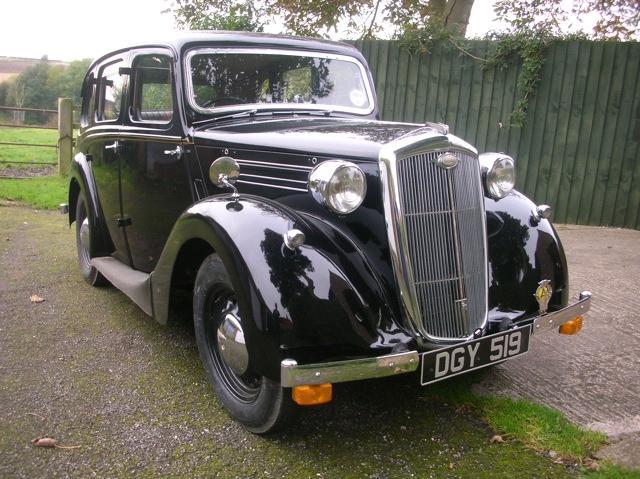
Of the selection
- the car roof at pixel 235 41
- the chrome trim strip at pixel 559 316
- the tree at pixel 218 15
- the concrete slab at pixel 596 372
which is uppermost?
the tree at pixel 218 15

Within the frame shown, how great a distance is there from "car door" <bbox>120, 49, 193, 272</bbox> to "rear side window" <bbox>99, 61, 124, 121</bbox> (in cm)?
24

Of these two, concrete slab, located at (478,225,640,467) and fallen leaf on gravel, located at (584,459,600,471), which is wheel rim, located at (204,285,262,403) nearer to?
concrete slab, located at (478,225,640,467)

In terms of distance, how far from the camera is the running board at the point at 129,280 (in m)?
3.41

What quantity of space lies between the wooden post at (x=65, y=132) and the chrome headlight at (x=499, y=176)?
26.4 ft

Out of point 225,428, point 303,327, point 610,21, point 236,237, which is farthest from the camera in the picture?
point 610,21

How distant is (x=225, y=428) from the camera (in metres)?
2.73

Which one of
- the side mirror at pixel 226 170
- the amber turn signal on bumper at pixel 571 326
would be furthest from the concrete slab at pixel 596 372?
the side mirror at pixel 226 170

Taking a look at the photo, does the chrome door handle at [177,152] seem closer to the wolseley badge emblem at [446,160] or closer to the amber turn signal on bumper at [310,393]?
the wolseley badge emblem at [446,160]

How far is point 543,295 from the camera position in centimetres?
292

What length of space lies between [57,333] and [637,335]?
383cm

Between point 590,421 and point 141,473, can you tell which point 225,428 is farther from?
point 590,421

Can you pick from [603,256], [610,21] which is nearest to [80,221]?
[603,256]

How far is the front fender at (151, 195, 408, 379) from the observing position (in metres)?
2.31

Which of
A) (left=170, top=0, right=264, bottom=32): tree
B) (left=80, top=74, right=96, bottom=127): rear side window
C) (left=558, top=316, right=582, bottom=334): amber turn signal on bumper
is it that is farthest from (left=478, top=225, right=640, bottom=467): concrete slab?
(left=170, top=0, right=264, bottom=32): tree
